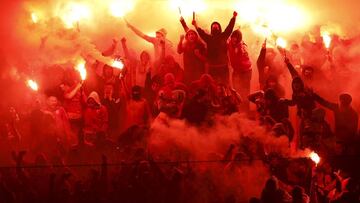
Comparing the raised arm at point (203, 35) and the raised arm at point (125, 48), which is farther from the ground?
the raised arm at point (203, 35)

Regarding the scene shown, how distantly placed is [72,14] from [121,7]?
3.31ft

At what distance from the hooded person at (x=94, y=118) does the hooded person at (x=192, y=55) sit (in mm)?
1739

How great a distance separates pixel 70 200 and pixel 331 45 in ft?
18.9

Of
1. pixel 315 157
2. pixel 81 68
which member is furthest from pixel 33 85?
pixel 315 157

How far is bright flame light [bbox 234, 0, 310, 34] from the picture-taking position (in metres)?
14.3

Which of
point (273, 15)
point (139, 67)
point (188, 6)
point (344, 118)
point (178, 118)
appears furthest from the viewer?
point (188, 6)

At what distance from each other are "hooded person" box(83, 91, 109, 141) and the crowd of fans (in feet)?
0.06

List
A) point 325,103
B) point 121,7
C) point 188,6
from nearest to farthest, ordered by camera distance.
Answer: point 325,103
point 188,6
point 121,7

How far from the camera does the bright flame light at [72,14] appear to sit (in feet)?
48.3

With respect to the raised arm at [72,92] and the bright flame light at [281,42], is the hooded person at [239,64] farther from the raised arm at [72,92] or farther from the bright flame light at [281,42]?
the raised arm at [72,92]

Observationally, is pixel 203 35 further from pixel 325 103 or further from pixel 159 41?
pixel 325 103

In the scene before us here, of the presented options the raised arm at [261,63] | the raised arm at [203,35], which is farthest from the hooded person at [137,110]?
the raised arm at [261,63]

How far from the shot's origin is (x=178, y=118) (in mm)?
13773

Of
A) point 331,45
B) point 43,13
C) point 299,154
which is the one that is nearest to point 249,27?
point 331,45
